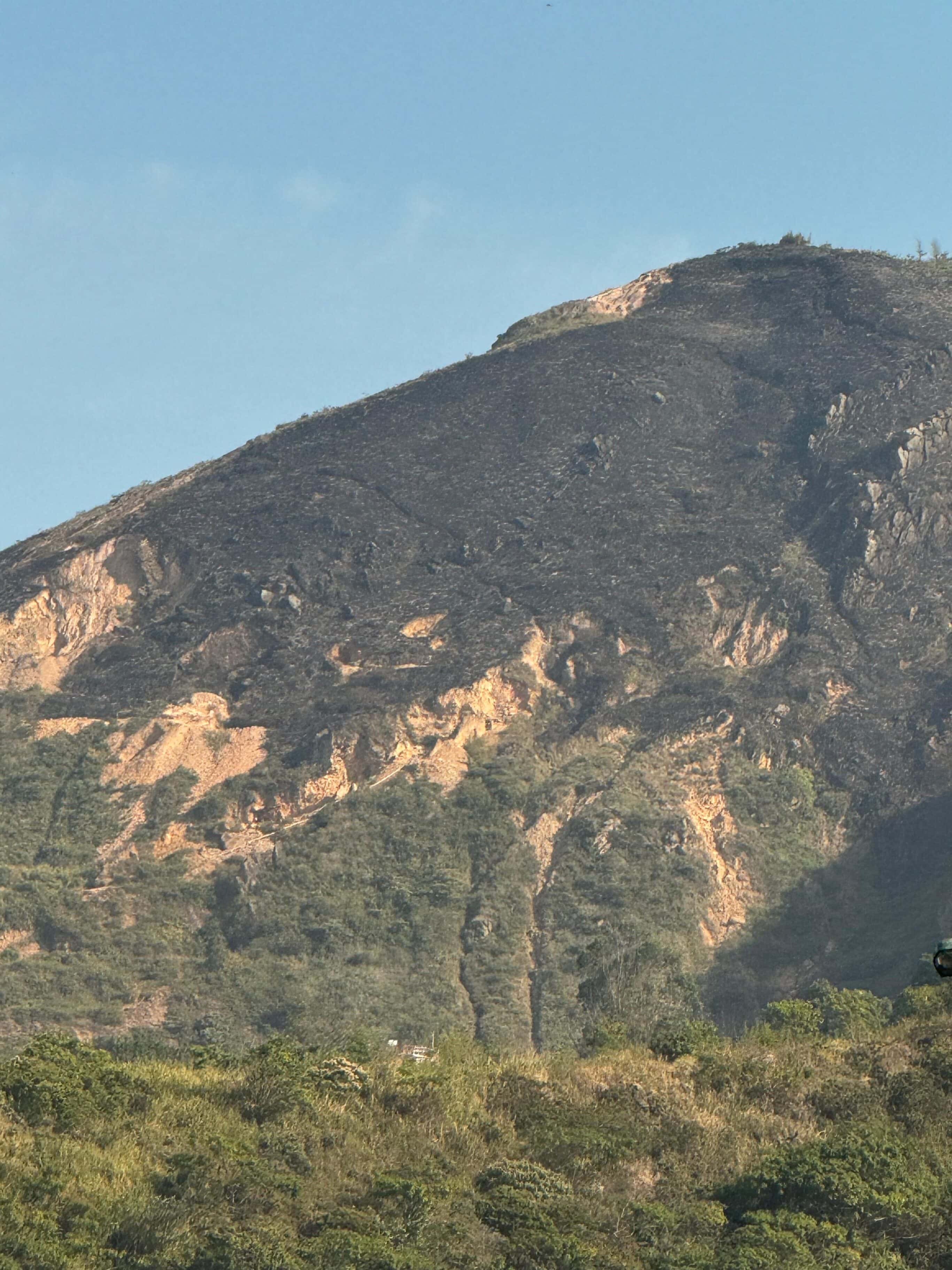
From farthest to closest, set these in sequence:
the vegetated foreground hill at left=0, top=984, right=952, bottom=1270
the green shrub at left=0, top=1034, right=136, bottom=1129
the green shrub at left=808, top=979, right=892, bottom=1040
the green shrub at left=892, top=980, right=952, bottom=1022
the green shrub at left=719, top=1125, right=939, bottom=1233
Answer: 1. the green shrub at left=808, top=979, right=892, bottom=1040
2. the green shrub at left=892, top=980, right=952, bottom=1022
3. the green shrub at left=0, top=1034, right=136, bottom=1129
4. the green shrub at left=719, top=1125, right=939, bottom=1233
5. the vegetated foreground hill at left=0, top=984, right=952, bottom=1270

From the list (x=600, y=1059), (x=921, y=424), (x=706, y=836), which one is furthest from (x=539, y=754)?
(x=600, y=1059)

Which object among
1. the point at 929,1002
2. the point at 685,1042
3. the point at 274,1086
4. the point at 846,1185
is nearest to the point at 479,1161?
the point at 274,1086

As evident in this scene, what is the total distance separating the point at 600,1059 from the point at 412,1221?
6960 millimetres

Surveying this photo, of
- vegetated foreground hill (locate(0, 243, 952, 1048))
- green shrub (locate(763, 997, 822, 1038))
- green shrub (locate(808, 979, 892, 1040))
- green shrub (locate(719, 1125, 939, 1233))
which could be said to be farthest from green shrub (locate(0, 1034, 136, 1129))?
vegetated foreground hill (locate(0, 243, 952, 1048))

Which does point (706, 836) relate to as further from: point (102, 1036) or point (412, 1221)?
point (412, 1221)

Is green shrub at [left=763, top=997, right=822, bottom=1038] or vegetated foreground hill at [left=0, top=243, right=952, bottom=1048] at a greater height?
vegetated foreground hill at [left=0, top=243, right=952, bottom=1048]

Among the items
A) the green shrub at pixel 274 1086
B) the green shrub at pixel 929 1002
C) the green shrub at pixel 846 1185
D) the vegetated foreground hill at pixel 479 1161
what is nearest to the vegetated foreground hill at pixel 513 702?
the green shrub at pixel 929 1002

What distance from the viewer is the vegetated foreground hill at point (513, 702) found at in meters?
53.5

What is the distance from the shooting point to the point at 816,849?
197 ft

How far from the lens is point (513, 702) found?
2557 inches

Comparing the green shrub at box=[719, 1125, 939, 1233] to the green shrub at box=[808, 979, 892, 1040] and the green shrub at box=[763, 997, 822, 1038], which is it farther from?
the green shrub at box=[808, 979, 892, 1040]

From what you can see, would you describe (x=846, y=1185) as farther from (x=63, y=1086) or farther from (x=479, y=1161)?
(x=63, y=1086)

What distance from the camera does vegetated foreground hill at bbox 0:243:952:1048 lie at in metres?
53.5


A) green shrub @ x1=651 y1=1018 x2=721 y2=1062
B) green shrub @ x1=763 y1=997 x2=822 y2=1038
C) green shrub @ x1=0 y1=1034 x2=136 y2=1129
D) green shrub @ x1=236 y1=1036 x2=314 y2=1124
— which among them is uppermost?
green shrub @ x1=0 y1=1034 x2=136 y2=1129
